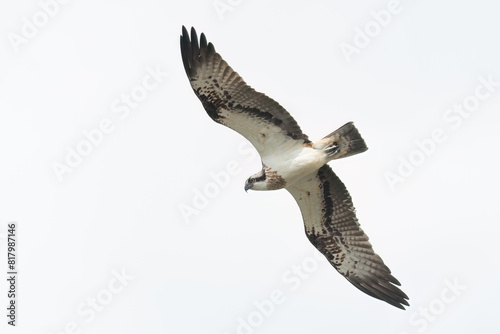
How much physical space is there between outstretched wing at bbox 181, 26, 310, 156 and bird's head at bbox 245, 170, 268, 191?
2.14 feet

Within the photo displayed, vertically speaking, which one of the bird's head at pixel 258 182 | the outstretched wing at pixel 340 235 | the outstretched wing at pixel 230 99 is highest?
the outstretched wing at pixel 230 99

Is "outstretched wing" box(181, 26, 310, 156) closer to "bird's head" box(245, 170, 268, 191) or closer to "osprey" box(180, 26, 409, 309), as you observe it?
"osprey" box(180, 26, 409, 309)

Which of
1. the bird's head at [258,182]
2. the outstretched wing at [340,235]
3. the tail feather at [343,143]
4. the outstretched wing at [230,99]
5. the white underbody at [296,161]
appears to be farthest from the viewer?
the outstretched wing at [340,235]

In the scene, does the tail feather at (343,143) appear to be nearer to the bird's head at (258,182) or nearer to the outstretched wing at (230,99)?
the outstretched wing at (230,99)

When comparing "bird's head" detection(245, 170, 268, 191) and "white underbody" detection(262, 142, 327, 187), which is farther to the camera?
"bird's head" detection(245, 170, 268, 191)

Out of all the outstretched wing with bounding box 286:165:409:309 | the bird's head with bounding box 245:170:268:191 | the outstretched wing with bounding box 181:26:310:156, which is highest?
the outstretched wing with bounding box 181:26:310:156

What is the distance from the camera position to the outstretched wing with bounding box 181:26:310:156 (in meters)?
13.1

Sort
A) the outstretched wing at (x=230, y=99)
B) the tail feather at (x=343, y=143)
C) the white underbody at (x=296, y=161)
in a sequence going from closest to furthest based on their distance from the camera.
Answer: the outstretched wing at (x=230, y=99), the tail feather at (x=343, y=143), the white underbody at (x=296, y=161)

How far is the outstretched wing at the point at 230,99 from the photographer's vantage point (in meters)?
13.1

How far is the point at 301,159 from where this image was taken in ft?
45.4

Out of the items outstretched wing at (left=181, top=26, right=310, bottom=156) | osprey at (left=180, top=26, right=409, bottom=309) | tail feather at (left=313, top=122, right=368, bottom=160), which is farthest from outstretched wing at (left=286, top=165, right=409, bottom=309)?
outstretched wing at (left=181, top=26, right=310, bottom=156)

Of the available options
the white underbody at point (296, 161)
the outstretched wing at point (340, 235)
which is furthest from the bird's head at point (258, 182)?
the outstretched wing at point (340, 235)

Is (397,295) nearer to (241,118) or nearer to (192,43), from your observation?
(241,118)

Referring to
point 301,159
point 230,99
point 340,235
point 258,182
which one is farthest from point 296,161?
point 340,235
